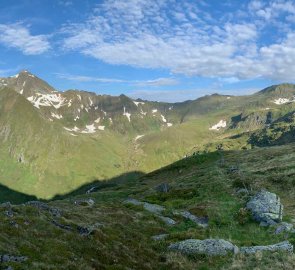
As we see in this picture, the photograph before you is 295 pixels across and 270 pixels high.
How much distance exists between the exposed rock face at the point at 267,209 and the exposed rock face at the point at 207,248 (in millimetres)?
16204

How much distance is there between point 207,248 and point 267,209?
1945 cm

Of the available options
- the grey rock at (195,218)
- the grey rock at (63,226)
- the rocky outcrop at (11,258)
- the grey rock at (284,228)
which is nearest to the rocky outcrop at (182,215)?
the grey rock at (195,218)

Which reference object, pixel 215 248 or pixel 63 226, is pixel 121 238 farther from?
A: pixel 215 248

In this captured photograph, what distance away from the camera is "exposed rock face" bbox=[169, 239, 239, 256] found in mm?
30247

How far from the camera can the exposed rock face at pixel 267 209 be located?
151 ft

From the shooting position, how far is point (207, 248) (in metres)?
30.7

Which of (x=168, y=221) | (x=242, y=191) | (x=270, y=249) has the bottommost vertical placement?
(x=168, y=221)

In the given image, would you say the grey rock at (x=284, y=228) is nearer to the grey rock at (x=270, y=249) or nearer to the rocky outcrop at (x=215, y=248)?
the rocky outcrop at (x=215, y=248)

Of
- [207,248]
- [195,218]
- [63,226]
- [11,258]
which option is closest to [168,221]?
[195,218]

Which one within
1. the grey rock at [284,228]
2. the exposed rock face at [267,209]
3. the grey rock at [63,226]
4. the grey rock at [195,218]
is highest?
the grey rock at [63,226]

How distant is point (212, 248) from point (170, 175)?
122 m

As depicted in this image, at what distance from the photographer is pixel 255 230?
43.8 meters

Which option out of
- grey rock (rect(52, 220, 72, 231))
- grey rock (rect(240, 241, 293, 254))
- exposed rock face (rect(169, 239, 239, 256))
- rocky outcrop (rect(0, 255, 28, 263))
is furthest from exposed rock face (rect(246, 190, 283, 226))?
rocky outcrop (rect(0, 255, 28, 263))

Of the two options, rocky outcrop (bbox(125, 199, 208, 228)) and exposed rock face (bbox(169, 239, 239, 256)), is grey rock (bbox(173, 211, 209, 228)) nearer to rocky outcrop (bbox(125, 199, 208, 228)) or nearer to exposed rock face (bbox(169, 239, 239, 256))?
rocky outcrop (bbox(125, 199, 208, 228))
